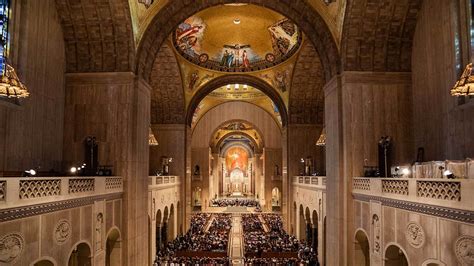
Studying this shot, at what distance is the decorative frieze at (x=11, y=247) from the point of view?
23.3ft

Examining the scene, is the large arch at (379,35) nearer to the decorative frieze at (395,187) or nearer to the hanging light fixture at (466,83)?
the decorative frieze at (395,187)

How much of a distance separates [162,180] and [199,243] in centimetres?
436

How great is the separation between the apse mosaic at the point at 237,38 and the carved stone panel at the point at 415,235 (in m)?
14.6

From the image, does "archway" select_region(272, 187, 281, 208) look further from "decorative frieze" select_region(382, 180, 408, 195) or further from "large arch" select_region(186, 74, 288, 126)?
"decorative frieze" select_region(382, 180, 408, 195)

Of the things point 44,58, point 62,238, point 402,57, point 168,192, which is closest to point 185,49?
point 168,192

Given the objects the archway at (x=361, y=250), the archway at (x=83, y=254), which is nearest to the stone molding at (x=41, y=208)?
the archway at (x=83, y=254)

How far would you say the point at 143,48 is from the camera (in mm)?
14836

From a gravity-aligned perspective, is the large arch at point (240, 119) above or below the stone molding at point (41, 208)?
above

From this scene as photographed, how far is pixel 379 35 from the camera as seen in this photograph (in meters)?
13.6

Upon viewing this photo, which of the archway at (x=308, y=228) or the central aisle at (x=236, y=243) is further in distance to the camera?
the archway at (x=308, y=228)

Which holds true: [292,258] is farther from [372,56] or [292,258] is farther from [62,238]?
[62,238]

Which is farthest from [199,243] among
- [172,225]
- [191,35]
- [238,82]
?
[191,35]

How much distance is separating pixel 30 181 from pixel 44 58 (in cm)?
630

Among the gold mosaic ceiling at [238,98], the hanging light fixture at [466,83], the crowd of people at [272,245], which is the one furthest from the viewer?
the gold mosaic ceiling at [238,98]
